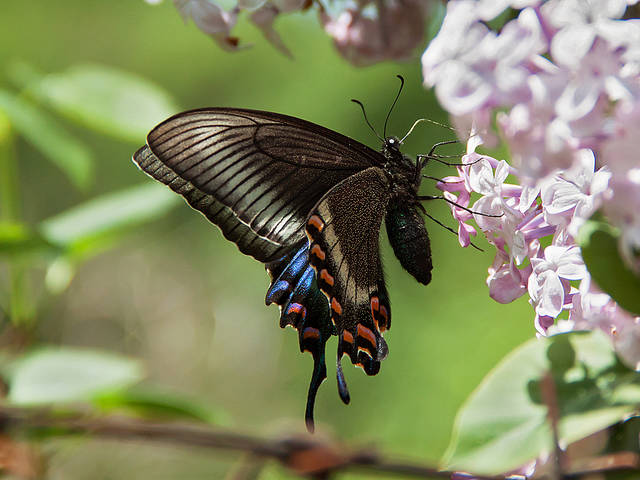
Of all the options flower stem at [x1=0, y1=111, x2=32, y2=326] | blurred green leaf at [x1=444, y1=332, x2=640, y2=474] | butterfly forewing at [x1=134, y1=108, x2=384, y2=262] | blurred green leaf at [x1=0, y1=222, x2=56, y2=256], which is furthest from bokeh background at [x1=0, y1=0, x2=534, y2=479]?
blurred green leaf at [x1=444, y1=332, x2=640, y2=474]

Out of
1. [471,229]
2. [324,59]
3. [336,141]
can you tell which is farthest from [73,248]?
[324,59]

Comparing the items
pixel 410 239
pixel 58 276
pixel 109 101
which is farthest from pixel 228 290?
pixel 410 239

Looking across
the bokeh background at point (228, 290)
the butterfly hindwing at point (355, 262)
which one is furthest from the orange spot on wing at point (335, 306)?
the bokeh background at point (228, 290)

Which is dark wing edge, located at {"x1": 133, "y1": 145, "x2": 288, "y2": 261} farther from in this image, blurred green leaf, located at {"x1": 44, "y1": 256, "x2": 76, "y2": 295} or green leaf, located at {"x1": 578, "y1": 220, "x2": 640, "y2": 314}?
green leaf, located at {"x1": 578, "y1": 220, "x2": 640, "y2": 314}

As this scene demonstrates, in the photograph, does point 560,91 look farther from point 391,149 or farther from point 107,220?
point 107,220

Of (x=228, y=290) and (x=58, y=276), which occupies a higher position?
(x=228, y=290)

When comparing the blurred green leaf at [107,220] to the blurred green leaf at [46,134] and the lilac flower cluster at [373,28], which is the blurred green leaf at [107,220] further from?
the lilac flower cluster at [373,28]
